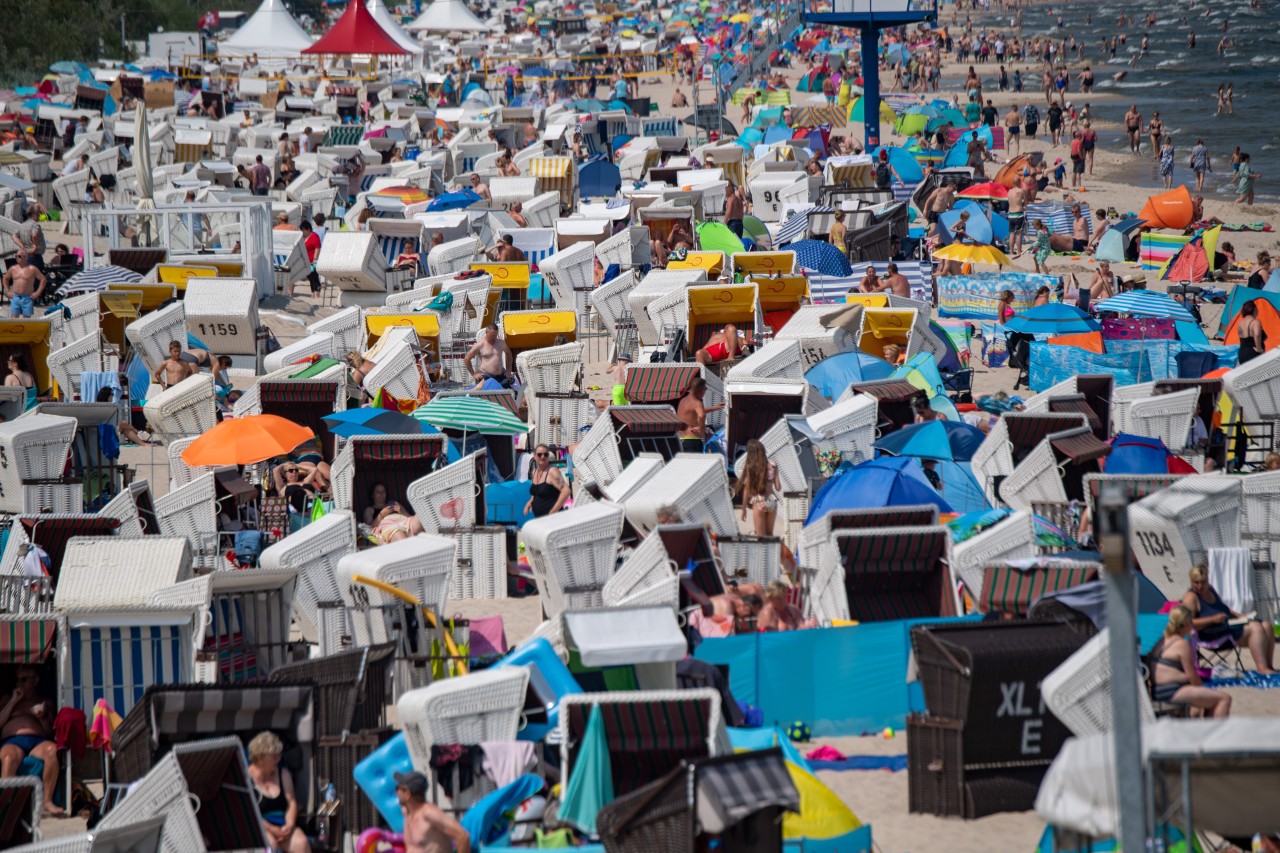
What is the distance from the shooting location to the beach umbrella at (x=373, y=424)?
10.5 meters

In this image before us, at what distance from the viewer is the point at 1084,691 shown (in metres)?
5.86

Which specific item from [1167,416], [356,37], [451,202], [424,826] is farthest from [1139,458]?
[356,37]

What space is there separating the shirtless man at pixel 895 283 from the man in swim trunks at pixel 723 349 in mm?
2987

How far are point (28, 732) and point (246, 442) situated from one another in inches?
132

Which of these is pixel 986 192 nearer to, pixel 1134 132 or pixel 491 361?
pixel 491 361

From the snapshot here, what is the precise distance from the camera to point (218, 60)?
51.8 m

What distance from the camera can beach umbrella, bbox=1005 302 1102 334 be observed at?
45.6ft

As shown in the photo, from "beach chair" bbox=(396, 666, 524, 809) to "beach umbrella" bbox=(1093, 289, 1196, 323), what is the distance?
9677 millimetres

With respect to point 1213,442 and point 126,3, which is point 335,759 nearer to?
point 1213,442

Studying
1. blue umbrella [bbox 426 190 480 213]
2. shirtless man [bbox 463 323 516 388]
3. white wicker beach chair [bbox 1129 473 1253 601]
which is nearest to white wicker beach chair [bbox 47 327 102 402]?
shirtless man [bbox 463 323 516 388]

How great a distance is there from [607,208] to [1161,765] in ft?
52.8

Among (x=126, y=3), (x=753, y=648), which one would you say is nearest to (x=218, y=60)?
(x=126, y=3)

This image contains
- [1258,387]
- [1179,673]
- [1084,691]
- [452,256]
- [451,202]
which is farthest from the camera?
[451,202]

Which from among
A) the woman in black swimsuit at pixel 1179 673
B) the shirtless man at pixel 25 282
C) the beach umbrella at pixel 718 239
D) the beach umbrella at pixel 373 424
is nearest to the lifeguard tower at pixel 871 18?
the beach umbrella at pixel 718 239
